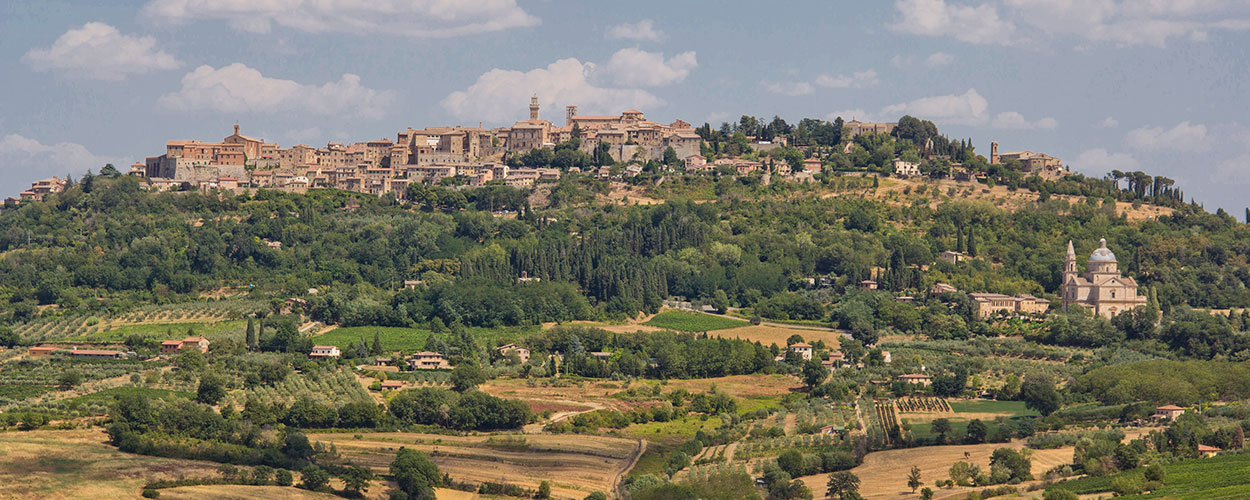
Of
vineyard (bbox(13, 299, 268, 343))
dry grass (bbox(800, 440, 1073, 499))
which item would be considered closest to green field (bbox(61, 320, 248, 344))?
vineyard (bbox(13, 299, 268, 343))

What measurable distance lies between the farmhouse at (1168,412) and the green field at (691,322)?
82.8ft

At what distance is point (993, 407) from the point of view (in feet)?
198

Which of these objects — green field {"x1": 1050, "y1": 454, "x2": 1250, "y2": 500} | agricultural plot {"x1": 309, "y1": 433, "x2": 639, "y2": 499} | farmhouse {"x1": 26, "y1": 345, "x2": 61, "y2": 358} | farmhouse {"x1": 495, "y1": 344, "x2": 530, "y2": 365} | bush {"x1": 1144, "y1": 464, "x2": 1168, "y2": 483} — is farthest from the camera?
farmhouse {"x1": 495, "y1": 344, "x2": 530, "y2": 365}

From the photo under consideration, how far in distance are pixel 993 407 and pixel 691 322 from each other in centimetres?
2109

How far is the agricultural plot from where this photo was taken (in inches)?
1918

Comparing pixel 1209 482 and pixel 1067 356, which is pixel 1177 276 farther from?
pixel 1209 482

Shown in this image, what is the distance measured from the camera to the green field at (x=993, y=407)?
194ft

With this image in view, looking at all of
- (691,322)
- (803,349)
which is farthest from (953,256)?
(803,349)

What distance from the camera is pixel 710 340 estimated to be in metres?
71.1

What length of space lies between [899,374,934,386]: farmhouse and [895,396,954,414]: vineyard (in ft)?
7.89

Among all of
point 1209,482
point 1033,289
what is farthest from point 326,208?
point 1209,482

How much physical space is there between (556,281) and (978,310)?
20.6 m

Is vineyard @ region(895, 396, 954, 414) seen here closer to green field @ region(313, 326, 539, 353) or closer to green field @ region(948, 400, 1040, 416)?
green field @ region(948, 400, 1040, 416)

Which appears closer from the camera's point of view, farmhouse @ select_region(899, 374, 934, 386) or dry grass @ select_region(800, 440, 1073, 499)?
dry grass @ select_region(800, 440, 1073, 499)
